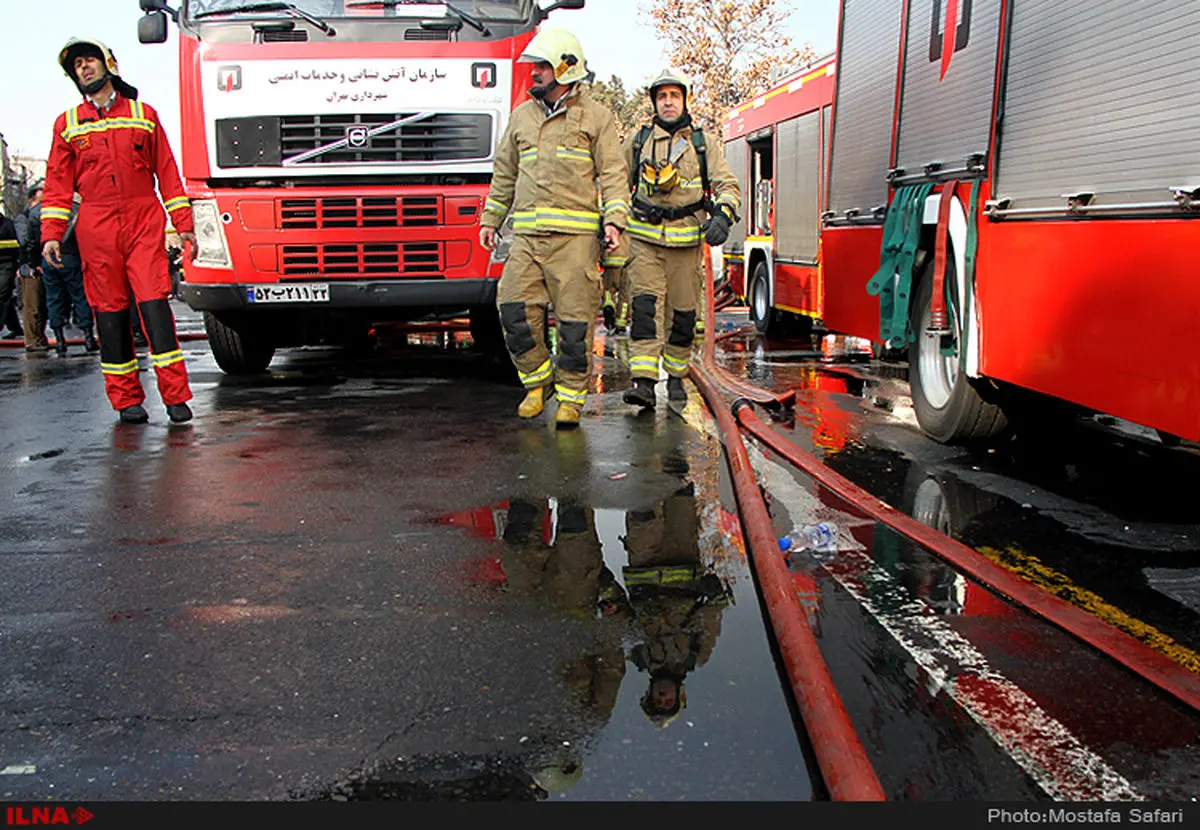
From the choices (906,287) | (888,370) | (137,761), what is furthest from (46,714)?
(888,370)

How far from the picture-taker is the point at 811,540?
3967 millimetres

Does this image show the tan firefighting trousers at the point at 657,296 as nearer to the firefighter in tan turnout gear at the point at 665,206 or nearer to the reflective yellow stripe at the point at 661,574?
the firefighter in tan turnout gear at the point at 665,206

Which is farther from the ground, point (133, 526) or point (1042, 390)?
point (1042, 390)

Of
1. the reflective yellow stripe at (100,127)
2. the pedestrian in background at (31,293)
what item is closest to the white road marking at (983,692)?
the reflective yellow stripe at (100,127)

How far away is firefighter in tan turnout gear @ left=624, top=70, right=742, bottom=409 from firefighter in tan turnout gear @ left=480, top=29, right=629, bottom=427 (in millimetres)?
656

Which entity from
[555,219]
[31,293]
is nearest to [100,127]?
[555,219]

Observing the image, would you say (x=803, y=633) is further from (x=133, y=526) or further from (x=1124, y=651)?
(x=133, y=526)

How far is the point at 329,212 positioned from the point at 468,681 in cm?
558

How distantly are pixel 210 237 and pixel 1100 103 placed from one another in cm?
571

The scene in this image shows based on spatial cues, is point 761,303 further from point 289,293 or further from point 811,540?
point 811,540

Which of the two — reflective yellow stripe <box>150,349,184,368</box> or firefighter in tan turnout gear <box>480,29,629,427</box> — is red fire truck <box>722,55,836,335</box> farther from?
reflective yellow stripe <box>150,349,184,368</box>

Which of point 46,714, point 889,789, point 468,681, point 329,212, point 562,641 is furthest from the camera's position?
point 329,212

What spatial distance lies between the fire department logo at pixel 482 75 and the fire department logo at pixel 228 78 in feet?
5.14

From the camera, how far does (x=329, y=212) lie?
7758 mm
